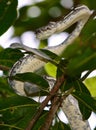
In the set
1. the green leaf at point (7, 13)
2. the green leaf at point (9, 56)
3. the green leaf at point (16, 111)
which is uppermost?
the green leaf at point (7, 13)

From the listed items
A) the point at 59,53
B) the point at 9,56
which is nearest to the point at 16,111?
the point at 9,56

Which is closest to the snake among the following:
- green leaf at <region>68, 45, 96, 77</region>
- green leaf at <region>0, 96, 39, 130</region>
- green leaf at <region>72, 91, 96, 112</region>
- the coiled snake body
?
the coiled snake body

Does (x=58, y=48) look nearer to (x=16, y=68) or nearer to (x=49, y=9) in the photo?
(x=16, y=68)

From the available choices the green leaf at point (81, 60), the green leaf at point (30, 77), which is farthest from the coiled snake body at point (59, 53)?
the green leaf at point (81, 60)

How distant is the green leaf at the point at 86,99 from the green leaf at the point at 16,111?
27 centimetres

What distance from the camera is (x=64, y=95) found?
87.6 inches

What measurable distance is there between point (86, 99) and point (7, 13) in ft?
2.09

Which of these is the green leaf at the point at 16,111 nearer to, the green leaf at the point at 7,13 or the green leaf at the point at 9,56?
the green leaf at the point at 9,56

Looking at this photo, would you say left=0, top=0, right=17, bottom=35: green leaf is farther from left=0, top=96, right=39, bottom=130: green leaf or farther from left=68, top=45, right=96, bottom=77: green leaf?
left=68, top=45, right=96, bottom=77: green leaf

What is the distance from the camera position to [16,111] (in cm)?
261

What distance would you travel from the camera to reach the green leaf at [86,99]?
7.85 feet

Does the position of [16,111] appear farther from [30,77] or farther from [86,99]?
[86,99]

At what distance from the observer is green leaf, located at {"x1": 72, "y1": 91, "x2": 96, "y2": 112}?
7.85 ft

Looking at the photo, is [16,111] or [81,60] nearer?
[81,60]
